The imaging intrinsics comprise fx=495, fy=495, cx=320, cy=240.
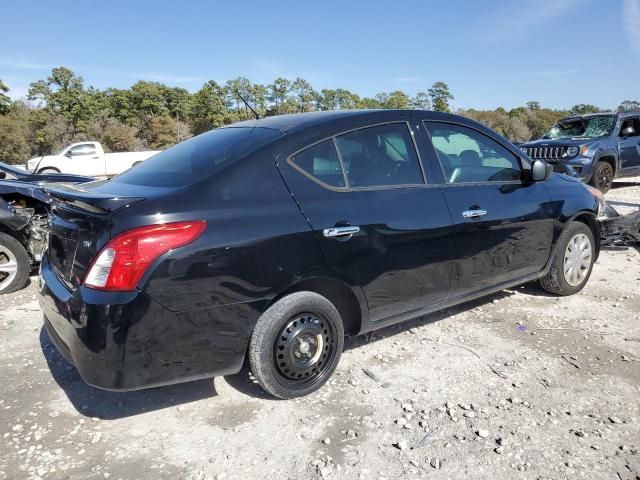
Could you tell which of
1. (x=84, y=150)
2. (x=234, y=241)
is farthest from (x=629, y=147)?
(x=84, y=150)

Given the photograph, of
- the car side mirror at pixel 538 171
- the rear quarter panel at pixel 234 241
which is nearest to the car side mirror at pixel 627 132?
the car side mirror at pixel 538 171

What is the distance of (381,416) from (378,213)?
1.21 metres

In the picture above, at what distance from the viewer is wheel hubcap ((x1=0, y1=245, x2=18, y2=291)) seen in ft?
17.0

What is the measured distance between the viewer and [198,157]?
3115 mm

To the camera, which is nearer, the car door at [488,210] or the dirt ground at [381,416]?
the dirt ground at [381,416]

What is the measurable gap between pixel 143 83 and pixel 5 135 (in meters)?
18.4

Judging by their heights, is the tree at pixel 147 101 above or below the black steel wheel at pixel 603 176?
above

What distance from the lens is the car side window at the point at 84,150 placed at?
21.1 metres

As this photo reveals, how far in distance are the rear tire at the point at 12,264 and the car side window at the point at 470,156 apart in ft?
14.3

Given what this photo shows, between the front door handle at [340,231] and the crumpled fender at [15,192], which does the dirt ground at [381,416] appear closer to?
the front door handle at [340,231]

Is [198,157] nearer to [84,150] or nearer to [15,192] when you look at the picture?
[15,192]

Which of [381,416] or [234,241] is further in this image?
[381,416]

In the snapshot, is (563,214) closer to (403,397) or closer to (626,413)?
(626,413)

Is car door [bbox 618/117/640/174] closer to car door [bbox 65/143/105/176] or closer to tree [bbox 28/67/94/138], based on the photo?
car door [bbox 65/143/105/176]
